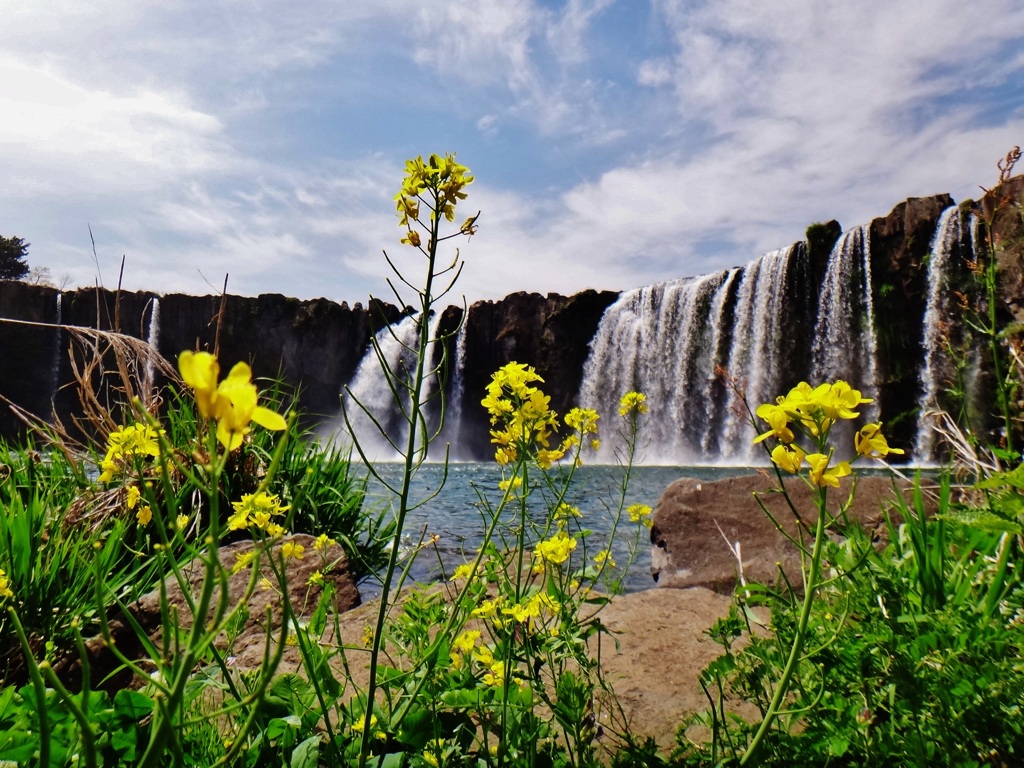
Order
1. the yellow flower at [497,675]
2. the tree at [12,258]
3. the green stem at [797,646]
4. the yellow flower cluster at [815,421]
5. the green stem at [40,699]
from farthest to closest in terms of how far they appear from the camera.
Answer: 1. the tree at [12,258]
2. the yellow flower at [497,675]
3. the yellow flower cluster at [815,421]
4. the green stem at [797,646]
5. the green stem at [40,699]

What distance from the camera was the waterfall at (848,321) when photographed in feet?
55.8

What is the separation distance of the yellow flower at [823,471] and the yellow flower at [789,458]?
0.03 m

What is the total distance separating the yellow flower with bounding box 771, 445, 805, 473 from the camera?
2.90ft

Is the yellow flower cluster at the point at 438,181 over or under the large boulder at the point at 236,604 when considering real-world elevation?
over

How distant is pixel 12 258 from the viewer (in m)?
33.6

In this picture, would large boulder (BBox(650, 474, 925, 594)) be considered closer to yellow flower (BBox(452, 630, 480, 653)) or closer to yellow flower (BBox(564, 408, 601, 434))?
yellow flower (BBox(564, 408, 601, 434))

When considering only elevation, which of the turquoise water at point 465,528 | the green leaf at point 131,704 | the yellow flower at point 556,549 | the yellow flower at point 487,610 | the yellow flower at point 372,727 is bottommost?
the turquoise water at point 465,528

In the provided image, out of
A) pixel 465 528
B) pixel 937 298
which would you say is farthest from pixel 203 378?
pixel 937 298

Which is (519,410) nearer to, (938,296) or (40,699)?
(40,699)

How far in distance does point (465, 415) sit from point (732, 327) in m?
11.6

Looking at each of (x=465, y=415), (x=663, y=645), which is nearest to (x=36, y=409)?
(x=465, y=415)

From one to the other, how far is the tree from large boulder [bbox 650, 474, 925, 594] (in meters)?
39.7

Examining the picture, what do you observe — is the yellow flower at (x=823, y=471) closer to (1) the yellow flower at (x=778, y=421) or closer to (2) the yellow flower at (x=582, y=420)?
(1) the yellow flower at (x=778, y=421)

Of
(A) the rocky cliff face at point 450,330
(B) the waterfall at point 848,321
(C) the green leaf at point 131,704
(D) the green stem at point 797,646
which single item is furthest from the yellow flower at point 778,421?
(A) the rocky cliff face at point 450,330
